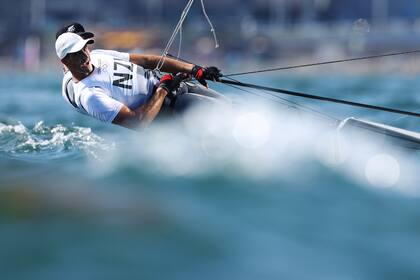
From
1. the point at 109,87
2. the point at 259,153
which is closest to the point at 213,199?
the point at 259,153

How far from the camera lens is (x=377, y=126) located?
520 centimetres

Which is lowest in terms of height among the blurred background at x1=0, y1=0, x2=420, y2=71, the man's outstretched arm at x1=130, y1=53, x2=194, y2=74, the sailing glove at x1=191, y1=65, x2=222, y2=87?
the sailing glove at x1=191, y1=65, x2=222, y2=87

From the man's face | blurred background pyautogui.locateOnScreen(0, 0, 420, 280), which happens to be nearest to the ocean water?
blurred background pyautogui.locateOnScreen(0, 0, 420, 280)

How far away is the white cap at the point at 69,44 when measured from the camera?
480 cm

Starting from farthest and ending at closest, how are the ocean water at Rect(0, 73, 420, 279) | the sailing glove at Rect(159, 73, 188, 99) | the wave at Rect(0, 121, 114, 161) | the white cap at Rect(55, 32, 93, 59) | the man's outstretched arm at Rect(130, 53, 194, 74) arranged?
the man's outstretched arm at Rect(130, 53, 194, 74)
the wave at Rect(0, 121, 114, 161)
the sailing glove at Rect(159, 73, 188, 99)
the white cap at Rect(55, 32, 93, 59)
the ocean water at Rect(0, 73, 420, 279)

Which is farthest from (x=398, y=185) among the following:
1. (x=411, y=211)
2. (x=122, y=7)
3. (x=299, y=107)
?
(x=122, y=7)

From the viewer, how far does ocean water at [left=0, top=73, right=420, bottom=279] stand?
2.94 metres

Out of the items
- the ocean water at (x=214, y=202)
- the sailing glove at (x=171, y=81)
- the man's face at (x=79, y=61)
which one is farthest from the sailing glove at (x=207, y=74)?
the man's face at (x=79, y=61)

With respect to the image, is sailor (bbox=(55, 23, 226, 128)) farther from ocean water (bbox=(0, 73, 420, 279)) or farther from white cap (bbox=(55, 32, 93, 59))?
ocean water (bbox=(0, 73, 420, 279))

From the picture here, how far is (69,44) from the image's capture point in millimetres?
4797

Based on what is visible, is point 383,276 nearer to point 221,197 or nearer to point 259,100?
point 221,197

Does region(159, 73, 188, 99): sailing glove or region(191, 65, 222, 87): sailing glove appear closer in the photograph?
region(159, 73, 188, 99): sailing glove

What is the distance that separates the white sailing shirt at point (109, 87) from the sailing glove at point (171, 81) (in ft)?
0.84

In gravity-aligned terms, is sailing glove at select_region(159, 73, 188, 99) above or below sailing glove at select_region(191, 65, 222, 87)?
below
